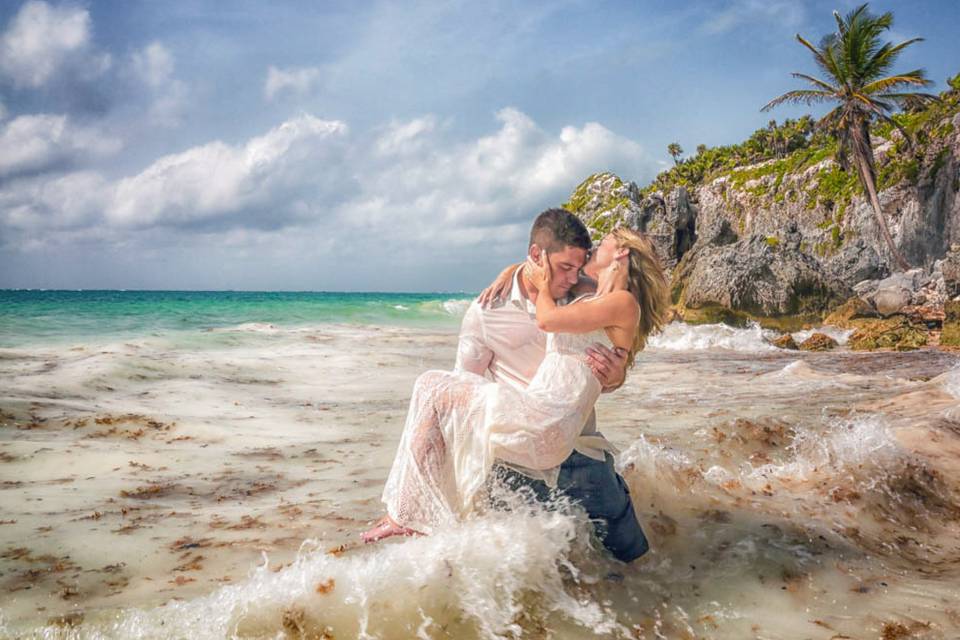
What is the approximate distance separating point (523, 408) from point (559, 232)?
1028 millimetres

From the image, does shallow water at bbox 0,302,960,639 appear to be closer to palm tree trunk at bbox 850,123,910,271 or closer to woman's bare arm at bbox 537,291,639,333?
woman's bare arm at bbox 537,291,639,333

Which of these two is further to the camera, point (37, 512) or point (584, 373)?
point (37, 512)

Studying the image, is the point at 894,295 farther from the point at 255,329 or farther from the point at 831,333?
the point at 255,329

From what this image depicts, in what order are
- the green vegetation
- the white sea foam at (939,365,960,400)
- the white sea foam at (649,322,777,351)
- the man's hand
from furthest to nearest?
the green vegetation, the white sea foam at (649,322,777,351), the white sea foam at (939,365,960,400), the man's hand

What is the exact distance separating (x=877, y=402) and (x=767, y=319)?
50.9 ft

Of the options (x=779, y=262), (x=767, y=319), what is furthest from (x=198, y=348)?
(x=779, y=262)

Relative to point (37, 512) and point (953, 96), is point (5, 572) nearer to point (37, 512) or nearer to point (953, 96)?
point (37, 512)

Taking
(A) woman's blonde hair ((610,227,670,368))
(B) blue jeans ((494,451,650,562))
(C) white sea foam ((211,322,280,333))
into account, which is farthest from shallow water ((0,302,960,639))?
(C) white sea foam ((211,322,280,333))

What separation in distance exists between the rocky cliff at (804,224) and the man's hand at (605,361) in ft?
51.3

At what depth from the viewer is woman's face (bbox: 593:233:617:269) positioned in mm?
3238

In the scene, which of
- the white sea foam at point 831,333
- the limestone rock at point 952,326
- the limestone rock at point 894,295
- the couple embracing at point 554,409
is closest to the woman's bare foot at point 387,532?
the couple embracing at point 554,409

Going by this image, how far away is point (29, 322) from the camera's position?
23.6 metres

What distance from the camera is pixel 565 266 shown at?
11.0 feet

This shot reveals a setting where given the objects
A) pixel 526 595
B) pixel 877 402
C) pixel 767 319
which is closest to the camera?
pixel 526 595
